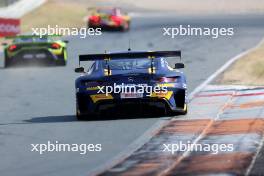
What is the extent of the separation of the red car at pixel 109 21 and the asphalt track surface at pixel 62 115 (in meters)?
7.10

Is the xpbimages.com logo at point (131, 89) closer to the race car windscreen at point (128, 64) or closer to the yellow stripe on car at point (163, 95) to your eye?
the yellow stripe on car at point (163, 95)

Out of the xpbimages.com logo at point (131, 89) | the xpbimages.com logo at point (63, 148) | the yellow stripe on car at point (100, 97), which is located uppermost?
the xpbimages.com logo at point (131, 89)

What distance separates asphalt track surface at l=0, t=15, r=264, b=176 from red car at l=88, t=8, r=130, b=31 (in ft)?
23.3

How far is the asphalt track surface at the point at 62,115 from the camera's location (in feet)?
42.1

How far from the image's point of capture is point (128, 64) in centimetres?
1753

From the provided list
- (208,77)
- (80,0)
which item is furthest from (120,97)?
(80,0)

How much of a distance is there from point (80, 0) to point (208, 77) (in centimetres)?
6146

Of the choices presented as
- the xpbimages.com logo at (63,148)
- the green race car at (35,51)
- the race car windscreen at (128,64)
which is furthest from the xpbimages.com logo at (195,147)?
the green race car at (35,51)

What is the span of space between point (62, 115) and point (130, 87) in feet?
7.14

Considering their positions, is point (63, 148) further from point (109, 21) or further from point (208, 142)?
point (109, 21)

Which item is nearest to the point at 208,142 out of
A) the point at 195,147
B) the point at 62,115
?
the point at 195,147

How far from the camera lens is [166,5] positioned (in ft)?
288

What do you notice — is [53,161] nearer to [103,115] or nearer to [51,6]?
[103,115]

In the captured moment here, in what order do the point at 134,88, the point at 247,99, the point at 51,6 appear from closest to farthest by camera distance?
the point at 134,88 → the point at 247,99 → the point at 51,6
